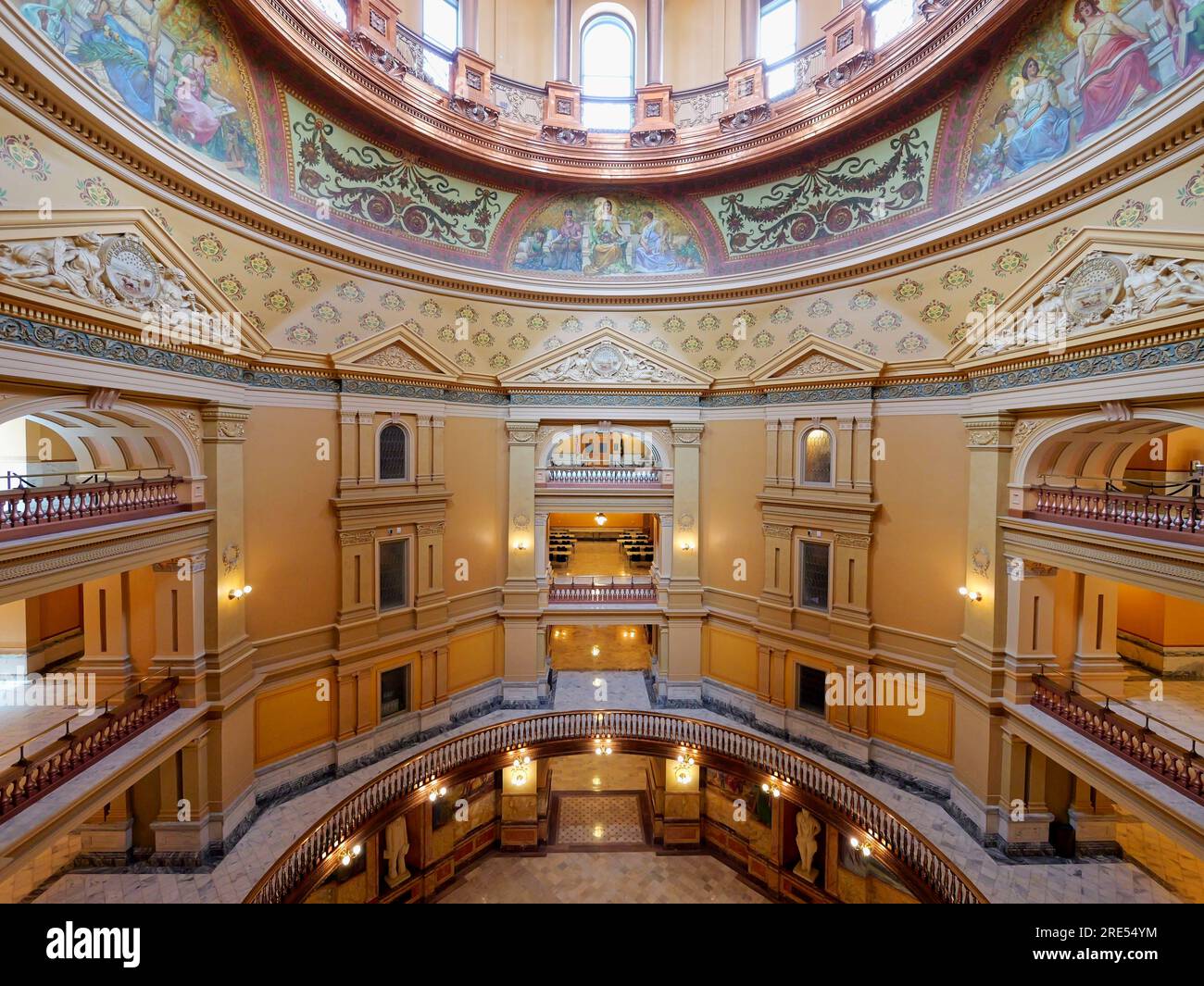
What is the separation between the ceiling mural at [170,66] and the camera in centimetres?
790

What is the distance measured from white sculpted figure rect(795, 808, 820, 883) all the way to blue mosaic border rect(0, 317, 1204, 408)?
10.2 meters

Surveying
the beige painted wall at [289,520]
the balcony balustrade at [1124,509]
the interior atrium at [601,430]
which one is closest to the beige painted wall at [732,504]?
the interior atrium at [601,430]

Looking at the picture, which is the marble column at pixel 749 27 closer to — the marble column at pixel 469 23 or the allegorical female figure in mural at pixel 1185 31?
the marble column at pixel 469 23

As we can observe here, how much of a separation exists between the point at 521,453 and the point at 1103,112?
13.6 meters

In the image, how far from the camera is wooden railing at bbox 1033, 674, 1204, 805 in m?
7.81

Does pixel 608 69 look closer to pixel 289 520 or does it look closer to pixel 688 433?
pixel 688 433

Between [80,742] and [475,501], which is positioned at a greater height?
[475,501]

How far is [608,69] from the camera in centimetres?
1531

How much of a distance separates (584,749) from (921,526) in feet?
32.5

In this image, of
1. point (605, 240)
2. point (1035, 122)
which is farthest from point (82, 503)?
point (1035, 122)

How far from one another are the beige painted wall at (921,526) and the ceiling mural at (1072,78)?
516 centimetres

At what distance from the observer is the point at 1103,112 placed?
29.2 ft
